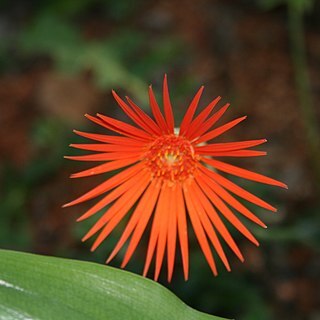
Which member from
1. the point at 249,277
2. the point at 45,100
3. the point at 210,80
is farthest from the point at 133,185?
the point at 45,100

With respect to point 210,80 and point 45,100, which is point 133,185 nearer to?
point 210,80

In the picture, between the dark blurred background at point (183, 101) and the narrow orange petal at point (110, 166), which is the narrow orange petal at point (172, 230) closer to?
the narrow orange petal at point (110, 166)

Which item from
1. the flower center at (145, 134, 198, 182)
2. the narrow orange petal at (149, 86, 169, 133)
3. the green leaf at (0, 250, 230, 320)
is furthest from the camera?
the flower center at (145, 134, 198, 182)

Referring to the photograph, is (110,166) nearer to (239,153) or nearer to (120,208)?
(120,208)

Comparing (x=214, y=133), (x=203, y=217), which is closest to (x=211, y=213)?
(x=203, y=217)

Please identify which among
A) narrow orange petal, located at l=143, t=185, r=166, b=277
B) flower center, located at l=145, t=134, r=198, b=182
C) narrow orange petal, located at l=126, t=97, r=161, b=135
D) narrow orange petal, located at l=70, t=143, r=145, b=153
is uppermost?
narrow orange petal, located at l=126, t=97, r=161, b=135

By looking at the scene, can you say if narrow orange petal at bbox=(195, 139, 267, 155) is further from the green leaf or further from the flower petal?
the green leaf

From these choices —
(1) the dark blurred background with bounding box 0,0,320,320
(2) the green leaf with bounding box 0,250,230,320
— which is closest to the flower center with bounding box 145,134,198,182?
(2) the green leaf with bounding box 0,250,230,320
